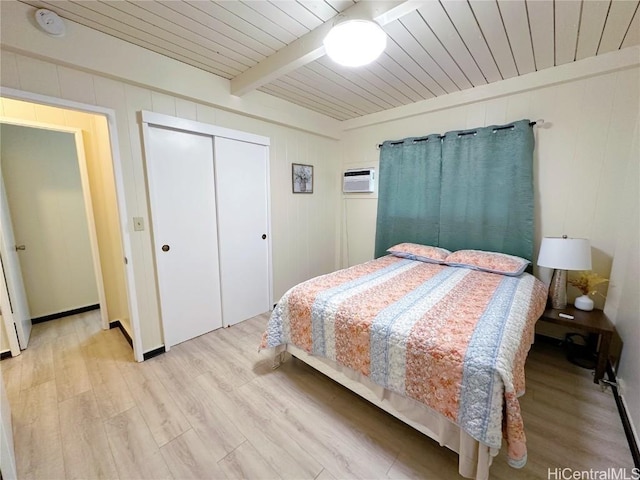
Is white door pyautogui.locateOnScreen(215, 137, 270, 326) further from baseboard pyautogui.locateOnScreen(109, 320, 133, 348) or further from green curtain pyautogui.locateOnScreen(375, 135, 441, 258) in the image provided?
green curtain pyautogui.locateOnScreen(375, 135, 441, 258)

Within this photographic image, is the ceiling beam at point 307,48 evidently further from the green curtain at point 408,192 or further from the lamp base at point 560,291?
the lamp base at point 560,291

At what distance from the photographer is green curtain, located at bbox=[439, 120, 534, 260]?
240cm

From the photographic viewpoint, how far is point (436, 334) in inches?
51.1

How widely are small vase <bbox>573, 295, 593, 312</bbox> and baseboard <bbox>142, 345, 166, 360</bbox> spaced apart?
138 inches

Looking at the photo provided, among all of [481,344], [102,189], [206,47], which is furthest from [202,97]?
[481,344]

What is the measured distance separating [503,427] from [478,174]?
7.41 ft

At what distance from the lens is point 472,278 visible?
2168mm

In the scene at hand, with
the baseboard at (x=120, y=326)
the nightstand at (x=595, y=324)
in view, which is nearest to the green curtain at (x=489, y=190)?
the nightstand at (x=595, y=324)

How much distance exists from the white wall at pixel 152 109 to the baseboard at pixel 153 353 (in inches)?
1.3

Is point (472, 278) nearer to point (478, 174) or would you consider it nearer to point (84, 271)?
point (478, 174)

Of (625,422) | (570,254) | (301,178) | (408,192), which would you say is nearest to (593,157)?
(570,254)

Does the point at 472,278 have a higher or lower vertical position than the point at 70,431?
higher

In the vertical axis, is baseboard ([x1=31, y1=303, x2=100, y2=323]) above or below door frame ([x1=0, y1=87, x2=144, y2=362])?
below

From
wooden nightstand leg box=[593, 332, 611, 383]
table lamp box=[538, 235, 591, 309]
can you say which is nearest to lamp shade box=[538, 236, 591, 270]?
table lamp box=[538, 235, 591, 309]
